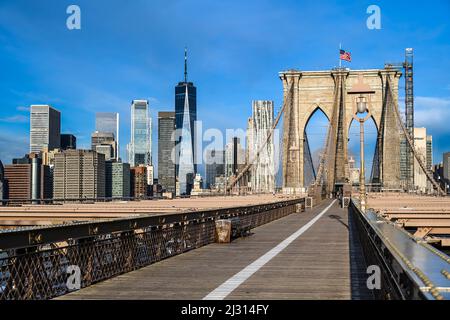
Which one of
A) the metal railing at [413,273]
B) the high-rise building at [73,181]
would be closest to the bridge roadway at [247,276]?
the metal railing at [413,273]

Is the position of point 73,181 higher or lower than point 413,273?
higher

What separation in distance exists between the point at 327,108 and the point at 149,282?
115304 mm

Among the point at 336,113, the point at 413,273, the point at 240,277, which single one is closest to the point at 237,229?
the point at 240,277

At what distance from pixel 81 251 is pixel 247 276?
9.87ft

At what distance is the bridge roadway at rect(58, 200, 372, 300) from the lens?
898cm

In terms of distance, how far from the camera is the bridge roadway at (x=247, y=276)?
29.5 ft

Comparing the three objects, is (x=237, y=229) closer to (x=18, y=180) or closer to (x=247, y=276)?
(x=247, y=276)

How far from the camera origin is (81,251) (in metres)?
9.78

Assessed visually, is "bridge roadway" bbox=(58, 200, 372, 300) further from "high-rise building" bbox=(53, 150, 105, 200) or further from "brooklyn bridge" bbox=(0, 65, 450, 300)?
"high-rise building" bbox=(53, 150, 105, 200)

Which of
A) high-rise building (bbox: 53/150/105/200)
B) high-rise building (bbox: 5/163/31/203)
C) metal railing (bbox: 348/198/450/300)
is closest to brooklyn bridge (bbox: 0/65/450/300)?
metal railing (bbox: 348/198/450/300)

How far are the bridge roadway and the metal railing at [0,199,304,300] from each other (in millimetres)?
255

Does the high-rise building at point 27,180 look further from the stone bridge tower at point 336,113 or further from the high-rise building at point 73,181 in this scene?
the stone bridge tower at point 336,113

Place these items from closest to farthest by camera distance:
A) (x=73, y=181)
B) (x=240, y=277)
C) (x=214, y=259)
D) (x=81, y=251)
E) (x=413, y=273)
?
(x=413, y=273) < (x=81, y=251) < (x=240, y=277) < (x=214, y=259) < (x=73, y=181)
